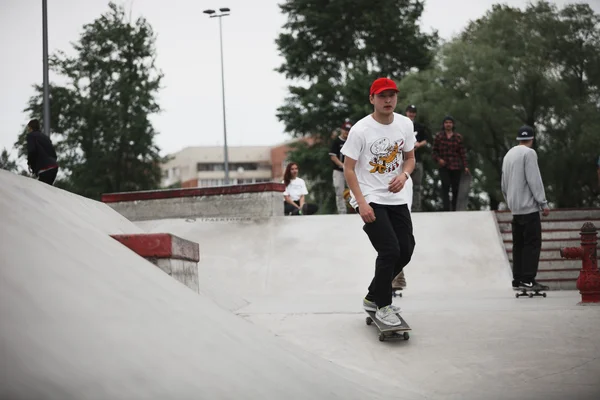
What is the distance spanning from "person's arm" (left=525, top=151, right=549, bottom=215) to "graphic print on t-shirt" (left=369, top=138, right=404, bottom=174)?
3.14 metres

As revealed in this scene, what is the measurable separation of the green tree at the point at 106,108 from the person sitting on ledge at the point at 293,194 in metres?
23.8

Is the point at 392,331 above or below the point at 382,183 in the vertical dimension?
below

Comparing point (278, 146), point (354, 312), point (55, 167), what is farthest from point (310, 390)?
point (278, 146)

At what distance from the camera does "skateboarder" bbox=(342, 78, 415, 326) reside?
6.05 m

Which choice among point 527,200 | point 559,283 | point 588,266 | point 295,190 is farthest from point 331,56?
point 588,266

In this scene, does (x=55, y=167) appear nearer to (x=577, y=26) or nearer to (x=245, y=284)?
(x=245, y=284)

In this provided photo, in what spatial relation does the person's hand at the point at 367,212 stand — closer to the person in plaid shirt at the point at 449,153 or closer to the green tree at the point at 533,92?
the person in plaid shirt at the point at 449,153

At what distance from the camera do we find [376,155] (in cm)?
619

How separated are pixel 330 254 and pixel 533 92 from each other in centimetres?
2511

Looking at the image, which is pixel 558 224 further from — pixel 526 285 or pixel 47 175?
pixel 47 175

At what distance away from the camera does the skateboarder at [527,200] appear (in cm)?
881

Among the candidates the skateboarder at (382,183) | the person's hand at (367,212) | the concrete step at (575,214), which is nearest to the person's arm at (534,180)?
the skateboarder at (382,183)

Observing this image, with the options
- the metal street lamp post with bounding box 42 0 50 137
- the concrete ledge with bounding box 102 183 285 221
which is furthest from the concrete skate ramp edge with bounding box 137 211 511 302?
the metal street lamp post with bounding box 42 0 50 137

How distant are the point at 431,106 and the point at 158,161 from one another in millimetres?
13793
